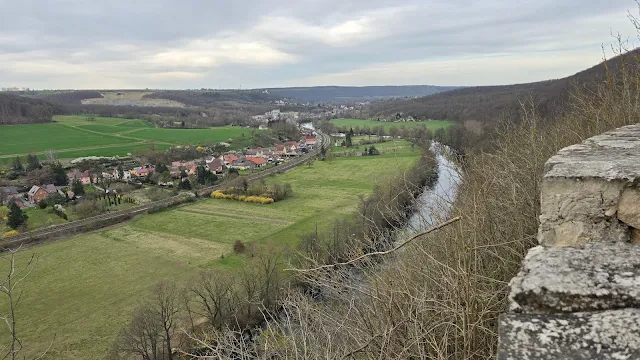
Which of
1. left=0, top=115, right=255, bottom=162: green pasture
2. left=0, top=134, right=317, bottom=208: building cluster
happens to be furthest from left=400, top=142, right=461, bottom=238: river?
left=0, top=115, right=255, bottom=162: green pasture

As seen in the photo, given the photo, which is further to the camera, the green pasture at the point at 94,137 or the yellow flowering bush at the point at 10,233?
the green pasture at the point at 94,137

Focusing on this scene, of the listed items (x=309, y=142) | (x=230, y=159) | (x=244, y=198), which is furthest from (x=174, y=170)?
(x=309, y=142)

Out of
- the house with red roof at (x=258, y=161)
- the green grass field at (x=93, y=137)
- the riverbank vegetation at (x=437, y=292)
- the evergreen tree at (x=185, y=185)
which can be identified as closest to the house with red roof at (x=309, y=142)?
the green grass field at (x=93, y=137)

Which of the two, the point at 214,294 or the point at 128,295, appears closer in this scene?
the point at 214,294

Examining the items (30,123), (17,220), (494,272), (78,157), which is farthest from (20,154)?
(494,272)

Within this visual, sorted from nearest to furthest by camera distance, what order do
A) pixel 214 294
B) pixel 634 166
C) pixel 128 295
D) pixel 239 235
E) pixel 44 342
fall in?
pixel 634 166 → pixel 44 342 → pixel 214 294 → pixel 128 295 → pixel 239 235

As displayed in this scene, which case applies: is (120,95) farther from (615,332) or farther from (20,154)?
(615,332)

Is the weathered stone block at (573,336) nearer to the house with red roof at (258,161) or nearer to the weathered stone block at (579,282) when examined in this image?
the weathered stone block at (579,282)
